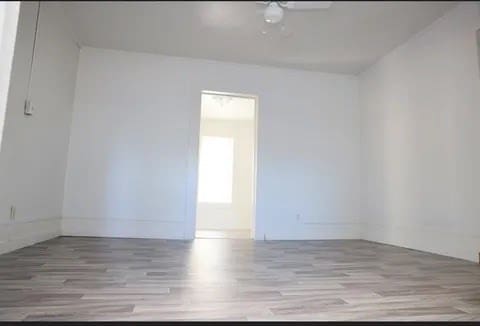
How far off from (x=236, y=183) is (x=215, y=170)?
59cm

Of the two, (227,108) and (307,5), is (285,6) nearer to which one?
(307,5)

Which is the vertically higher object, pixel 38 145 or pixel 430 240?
Answer: pixel 38 145

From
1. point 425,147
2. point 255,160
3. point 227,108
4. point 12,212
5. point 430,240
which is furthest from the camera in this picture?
point 227,108

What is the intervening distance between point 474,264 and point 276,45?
257 centimetres

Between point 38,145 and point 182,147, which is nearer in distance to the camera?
point 38,145

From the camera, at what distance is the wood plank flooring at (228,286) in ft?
3.85

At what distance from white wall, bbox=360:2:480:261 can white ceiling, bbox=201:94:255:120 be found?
2343 mm

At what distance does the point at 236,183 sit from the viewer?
6977 mm

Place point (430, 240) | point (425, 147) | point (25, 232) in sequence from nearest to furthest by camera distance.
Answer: point (25, 232) → point (430, 240) → point (425, 147)

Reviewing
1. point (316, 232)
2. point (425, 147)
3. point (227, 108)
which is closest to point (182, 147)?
point (316, 232)

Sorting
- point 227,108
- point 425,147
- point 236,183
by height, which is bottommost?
point 236,183

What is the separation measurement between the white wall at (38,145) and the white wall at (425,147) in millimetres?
3097

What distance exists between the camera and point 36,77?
2475mm

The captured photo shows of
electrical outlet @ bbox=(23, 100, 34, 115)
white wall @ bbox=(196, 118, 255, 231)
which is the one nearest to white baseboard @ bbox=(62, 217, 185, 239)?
electrical outlet @ bbox=(23, 100, 34, 115)
